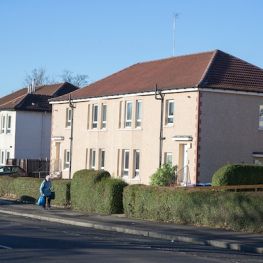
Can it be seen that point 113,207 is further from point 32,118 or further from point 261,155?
point 32,118

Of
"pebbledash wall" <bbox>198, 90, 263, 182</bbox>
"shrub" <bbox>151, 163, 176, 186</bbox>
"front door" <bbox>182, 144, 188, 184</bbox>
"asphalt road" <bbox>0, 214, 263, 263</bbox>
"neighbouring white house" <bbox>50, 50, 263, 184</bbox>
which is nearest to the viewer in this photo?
"asphalt road" <bbox>0, 214, 263, 263</bbox>

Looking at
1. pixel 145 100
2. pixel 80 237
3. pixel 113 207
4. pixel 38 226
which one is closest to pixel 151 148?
pixel 145 100

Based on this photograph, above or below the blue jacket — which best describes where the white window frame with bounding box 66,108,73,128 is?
above

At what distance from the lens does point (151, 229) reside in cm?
2298

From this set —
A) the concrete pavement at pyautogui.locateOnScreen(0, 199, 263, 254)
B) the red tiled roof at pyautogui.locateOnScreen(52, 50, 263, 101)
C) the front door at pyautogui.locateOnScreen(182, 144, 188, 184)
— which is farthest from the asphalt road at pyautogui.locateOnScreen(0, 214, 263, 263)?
the red tiled roof at pyautogui.locateOnScreen(52, 50, 263, 101)

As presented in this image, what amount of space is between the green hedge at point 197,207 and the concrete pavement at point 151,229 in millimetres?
487

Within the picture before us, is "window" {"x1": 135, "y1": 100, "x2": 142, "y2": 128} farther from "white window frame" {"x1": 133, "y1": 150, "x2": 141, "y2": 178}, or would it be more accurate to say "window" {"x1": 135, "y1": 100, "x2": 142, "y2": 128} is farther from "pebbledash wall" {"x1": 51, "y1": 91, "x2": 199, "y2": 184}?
"white window frame" {"x1": 133, "y1": 150, "x2": 141, "y2": 178}

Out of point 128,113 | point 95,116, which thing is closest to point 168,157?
point 128,113

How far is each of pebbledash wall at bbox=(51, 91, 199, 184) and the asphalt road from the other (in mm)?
15682

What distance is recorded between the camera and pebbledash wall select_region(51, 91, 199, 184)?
37500mm

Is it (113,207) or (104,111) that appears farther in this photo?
Answer: (104,111)

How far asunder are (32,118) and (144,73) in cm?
1775

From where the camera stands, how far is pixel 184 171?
37.3 meters

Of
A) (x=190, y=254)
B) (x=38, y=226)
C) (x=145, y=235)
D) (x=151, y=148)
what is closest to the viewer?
(x=190, y=254)
